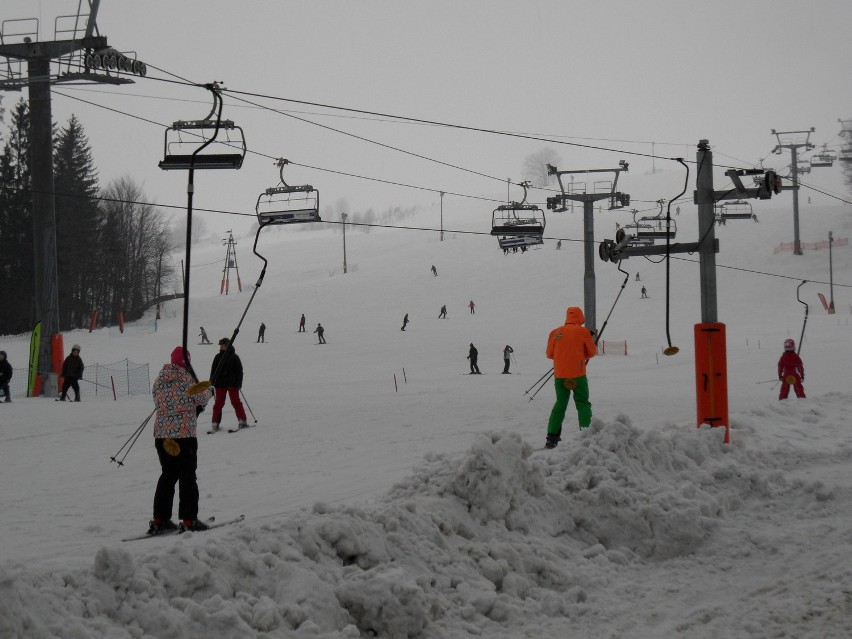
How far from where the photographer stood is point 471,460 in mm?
7543

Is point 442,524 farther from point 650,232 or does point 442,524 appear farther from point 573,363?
point 650,232

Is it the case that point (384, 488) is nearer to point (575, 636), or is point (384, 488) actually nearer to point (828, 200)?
point (575, 636)

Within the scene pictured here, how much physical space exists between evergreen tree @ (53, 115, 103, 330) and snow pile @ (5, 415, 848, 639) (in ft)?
203

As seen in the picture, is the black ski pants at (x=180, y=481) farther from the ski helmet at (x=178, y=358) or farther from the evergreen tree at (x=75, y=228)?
the evergreen tree at (x=75, y=228)

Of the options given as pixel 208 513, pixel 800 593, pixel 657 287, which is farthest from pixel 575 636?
pixel 657 287

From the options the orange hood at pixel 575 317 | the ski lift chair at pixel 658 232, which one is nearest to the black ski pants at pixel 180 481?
the orange hood at pixel 575 317

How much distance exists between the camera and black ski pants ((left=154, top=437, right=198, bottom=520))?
755cm

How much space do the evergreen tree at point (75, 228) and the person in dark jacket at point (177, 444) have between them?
198ft

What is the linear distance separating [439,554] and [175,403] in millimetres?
2909

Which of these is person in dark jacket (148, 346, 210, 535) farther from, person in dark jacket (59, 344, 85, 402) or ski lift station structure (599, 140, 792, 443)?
person in dark jacket (59, 344, 85, 402)

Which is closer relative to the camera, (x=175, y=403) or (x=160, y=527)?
(x=160, y=527)

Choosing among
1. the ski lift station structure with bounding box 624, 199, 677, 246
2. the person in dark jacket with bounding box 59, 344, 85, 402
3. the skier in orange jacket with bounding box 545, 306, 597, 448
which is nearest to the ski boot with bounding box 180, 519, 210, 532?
the skier in orange jacket with bounding box 545, 306, 597, 448

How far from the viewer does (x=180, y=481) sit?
300 inches

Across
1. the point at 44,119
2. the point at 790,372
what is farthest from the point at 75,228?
the point at 790,372
